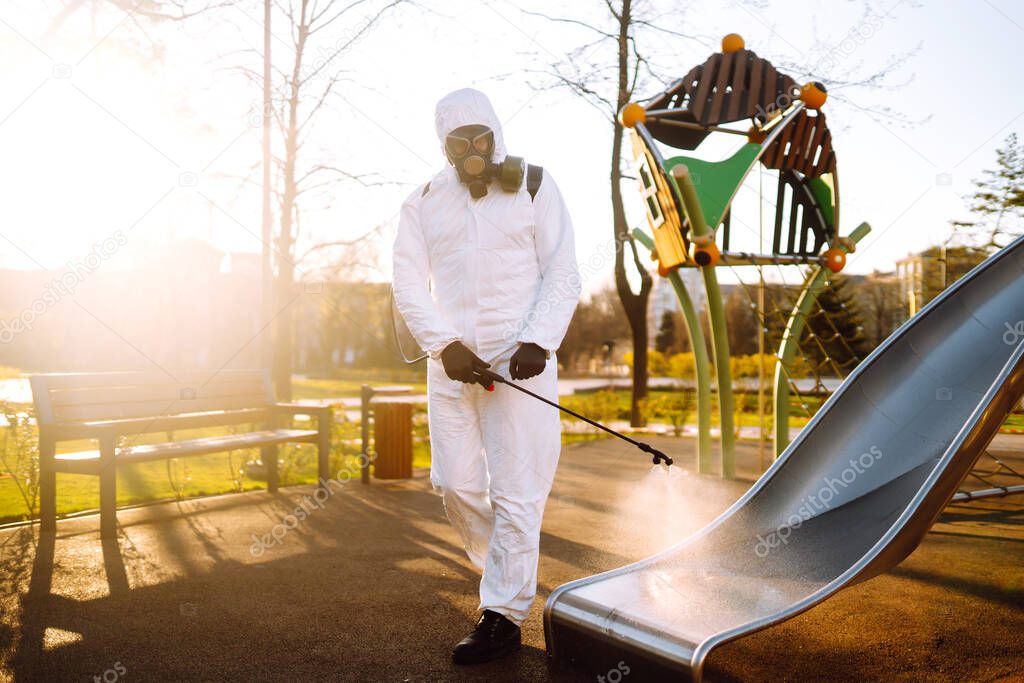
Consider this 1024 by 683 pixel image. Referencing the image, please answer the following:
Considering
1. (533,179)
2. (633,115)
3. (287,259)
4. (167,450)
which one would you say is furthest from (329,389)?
(533,179)

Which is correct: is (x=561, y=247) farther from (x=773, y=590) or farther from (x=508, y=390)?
(x=773, y=590)

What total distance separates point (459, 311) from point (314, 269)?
11.6 meters

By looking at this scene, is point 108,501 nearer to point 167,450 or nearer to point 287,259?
point 167,450

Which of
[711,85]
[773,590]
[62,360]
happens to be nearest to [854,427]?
[773,590]

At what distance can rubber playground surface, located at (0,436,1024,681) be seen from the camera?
306 cm

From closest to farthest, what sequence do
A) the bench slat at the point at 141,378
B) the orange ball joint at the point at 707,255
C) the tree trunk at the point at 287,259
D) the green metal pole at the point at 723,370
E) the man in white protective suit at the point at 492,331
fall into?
the man in white protective suit at the point at 492,331 → the bench slat at the point at 141,378 → the orange ball joint at the point at 707,255 → the green metal pole at the point at 723,370 → the tree trunk at the point at 287,259

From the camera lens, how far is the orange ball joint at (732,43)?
7.55 metres

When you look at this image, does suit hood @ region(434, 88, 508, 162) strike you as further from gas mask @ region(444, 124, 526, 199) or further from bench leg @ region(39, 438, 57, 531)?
bench leg @ region(39, 438, 57, 531)

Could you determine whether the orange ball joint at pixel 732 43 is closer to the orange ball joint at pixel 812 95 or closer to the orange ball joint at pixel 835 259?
the orange ball joint at pixel 812 95

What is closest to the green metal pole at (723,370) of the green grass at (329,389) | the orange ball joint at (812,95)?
the orange ball joint at (812,95)

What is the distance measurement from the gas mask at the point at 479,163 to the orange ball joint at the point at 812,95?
4.89m

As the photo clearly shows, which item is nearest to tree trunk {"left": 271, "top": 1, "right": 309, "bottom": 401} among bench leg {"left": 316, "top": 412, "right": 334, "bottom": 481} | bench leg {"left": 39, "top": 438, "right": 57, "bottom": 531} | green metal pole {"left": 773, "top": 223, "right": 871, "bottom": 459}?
bench leg {"left": 316, "top": 412, "right": 334, "bottom": 481}

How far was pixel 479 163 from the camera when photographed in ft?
10.7

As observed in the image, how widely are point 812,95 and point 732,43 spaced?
0.95 metres
